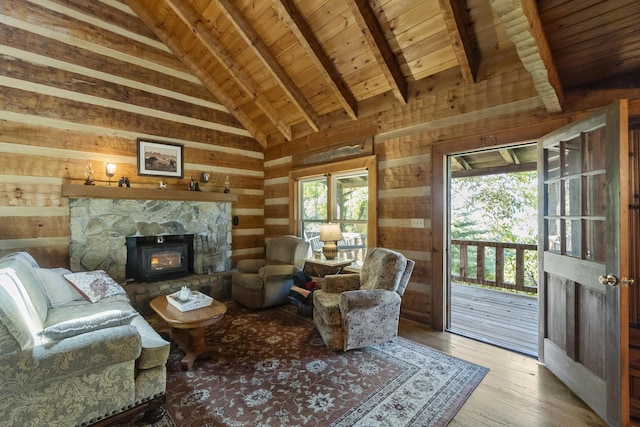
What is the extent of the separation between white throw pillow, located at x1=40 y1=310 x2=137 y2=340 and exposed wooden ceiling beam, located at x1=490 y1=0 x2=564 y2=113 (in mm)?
3310

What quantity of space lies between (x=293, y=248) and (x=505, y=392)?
3.09 metres

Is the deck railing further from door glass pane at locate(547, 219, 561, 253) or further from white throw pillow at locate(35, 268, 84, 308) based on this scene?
white throw pillow at locate(35, 268, 84, 308)

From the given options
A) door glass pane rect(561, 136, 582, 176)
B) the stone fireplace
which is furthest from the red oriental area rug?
the stone fireplace

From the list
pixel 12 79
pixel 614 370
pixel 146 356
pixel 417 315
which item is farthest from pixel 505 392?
pixel 12 79

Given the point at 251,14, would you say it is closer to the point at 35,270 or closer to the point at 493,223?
the point at 35,270

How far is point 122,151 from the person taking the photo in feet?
14.1

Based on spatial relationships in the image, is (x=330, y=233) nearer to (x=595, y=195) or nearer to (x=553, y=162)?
(x=553, y=162)

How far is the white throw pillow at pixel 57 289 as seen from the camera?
2803mm

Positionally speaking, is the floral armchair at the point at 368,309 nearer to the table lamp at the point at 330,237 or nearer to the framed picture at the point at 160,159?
the table lamp at the point at 330,237

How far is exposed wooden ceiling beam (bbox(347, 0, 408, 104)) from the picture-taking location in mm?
2967

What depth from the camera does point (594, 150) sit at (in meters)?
2.16

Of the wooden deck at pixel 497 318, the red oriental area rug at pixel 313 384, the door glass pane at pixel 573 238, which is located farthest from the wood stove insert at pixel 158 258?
the door glass pane at pixel 573 238

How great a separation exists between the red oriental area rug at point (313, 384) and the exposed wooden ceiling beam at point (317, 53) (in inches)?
125

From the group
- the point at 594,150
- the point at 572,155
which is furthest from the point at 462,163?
the point at 594,150
